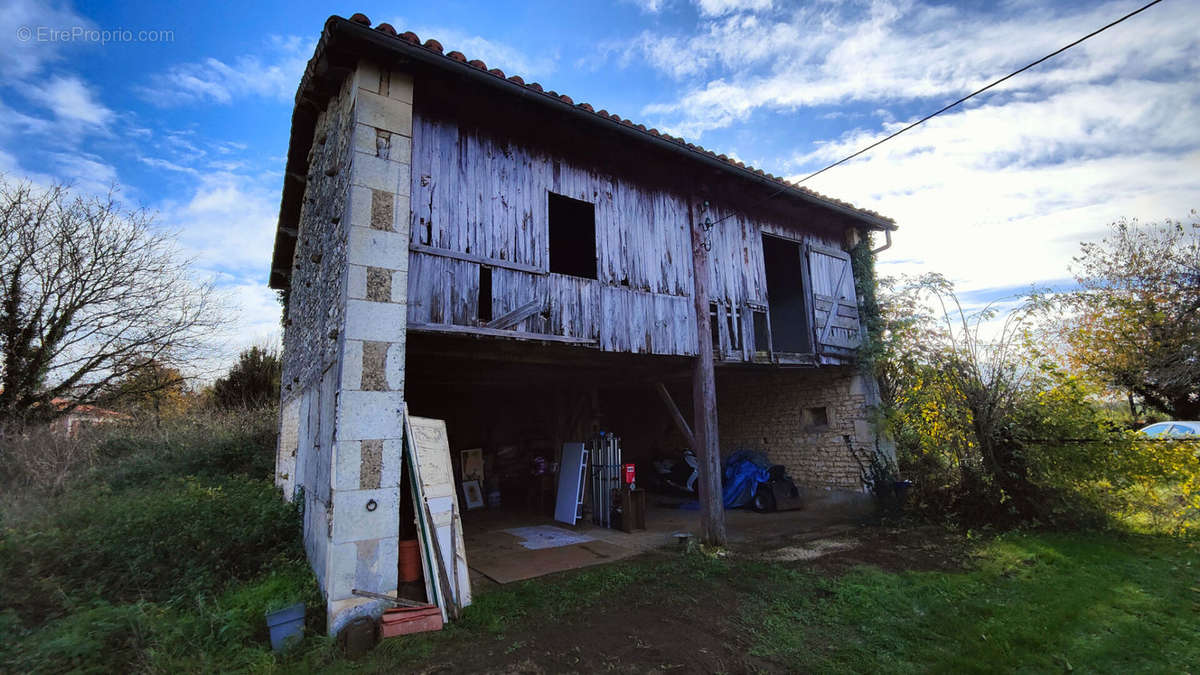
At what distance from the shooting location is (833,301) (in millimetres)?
9023

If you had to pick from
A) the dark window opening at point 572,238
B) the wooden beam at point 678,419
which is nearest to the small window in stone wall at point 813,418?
the wooden beam at point 678,419

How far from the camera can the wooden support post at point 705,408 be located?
260 inches

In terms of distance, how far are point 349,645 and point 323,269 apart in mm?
3978

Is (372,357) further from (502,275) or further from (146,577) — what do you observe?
(146,577)

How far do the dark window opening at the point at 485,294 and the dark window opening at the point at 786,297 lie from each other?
7.03 m

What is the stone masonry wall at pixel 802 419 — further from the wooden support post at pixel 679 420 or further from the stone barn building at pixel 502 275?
the wooden support post at pixel 679 420

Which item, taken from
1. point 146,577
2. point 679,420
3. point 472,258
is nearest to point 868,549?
point 679,420

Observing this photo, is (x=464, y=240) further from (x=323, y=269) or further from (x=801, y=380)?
(x=801, y=380)

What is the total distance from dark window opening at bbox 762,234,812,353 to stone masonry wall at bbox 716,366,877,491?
37.6 inches

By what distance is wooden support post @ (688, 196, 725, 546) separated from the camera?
6.60m

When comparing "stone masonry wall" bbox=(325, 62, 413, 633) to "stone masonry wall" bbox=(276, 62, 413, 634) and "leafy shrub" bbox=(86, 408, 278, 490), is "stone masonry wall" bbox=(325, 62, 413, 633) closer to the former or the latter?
"stone masonry wall" bbox=(276, 62, 413, 634)

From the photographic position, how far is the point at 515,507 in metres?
10.3


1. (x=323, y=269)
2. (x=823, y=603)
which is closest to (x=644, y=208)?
(x=323, y=269)

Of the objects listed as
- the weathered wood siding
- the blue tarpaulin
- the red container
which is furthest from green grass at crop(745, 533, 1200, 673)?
the blue tarpaulin
